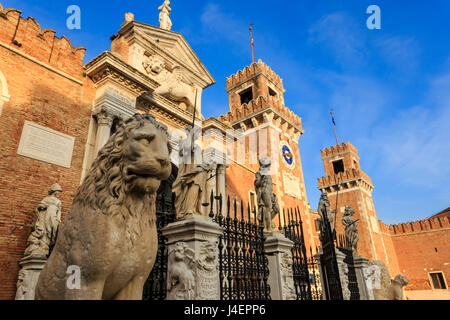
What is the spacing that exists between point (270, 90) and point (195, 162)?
766 inches

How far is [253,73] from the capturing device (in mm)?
22266

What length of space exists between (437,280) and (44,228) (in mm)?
32053

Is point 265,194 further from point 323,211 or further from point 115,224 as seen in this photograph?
Answer: point 115,224

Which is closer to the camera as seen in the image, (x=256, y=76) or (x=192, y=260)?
(x=192, y=260)

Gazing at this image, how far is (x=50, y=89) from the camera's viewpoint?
8.17m

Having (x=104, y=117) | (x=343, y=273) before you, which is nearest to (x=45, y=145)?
(x=104, y=117)

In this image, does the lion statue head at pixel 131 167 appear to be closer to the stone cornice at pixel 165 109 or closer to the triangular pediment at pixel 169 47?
the stone cornice at pixel 165 109

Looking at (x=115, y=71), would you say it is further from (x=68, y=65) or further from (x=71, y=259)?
(x=71, y=259)

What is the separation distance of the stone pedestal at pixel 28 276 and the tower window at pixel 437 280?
31.8 meters

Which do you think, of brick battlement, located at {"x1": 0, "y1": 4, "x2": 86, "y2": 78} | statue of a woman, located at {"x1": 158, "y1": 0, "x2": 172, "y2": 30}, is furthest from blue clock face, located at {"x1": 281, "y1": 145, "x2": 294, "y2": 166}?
brick battlement, located at {"x1": 0, "y1": 4, "x2": 86, "y2": 78}

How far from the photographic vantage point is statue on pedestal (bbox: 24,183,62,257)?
6.36 metres

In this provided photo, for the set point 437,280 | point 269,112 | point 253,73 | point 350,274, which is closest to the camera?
point 350,274

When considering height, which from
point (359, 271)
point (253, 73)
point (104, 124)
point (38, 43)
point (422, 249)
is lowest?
point (359, 271)
